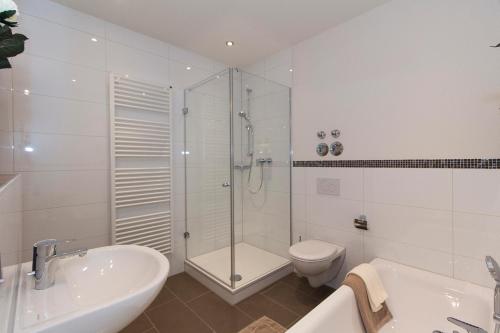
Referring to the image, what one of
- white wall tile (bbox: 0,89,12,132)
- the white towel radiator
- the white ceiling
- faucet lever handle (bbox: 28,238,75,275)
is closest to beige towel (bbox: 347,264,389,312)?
faucet lever handle (bbox: 28,238,75,275)

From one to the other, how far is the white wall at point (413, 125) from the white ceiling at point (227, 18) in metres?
0.22

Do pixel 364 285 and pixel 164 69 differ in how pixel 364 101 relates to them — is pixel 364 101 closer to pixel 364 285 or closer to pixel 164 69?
pixel 364 285

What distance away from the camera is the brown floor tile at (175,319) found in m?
1.77

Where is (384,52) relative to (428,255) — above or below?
above

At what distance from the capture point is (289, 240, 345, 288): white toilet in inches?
77.7

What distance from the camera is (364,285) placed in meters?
1.55

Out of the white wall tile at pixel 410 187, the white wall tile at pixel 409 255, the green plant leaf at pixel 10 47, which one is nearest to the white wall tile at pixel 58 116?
the green plant leaf at pixel 10 47

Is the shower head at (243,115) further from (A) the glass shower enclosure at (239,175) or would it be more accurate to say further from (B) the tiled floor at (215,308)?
(B) the tiled floor at (215,308)

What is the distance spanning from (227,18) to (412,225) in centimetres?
233

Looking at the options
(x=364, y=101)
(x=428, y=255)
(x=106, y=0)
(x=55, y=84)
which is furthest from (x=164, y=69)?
(x=428, y=255)

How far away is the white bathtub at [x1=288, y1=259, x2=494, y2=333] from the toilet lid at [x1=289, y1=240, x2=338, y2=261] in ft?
1.21

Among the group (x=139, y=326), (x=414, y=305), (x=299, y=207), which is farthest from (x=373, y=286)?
(x=139, y=326)

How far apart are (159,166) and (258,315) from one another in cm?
168

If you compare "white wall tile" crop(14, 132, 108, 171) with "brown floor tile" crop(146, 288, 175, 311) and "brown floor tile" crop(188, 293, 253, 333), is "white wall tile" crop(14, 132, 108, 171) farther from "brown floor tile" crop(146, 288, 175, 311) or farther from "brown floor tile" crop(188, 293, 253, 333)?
"brown floor tile" crop(188, 293, 253, 333)
